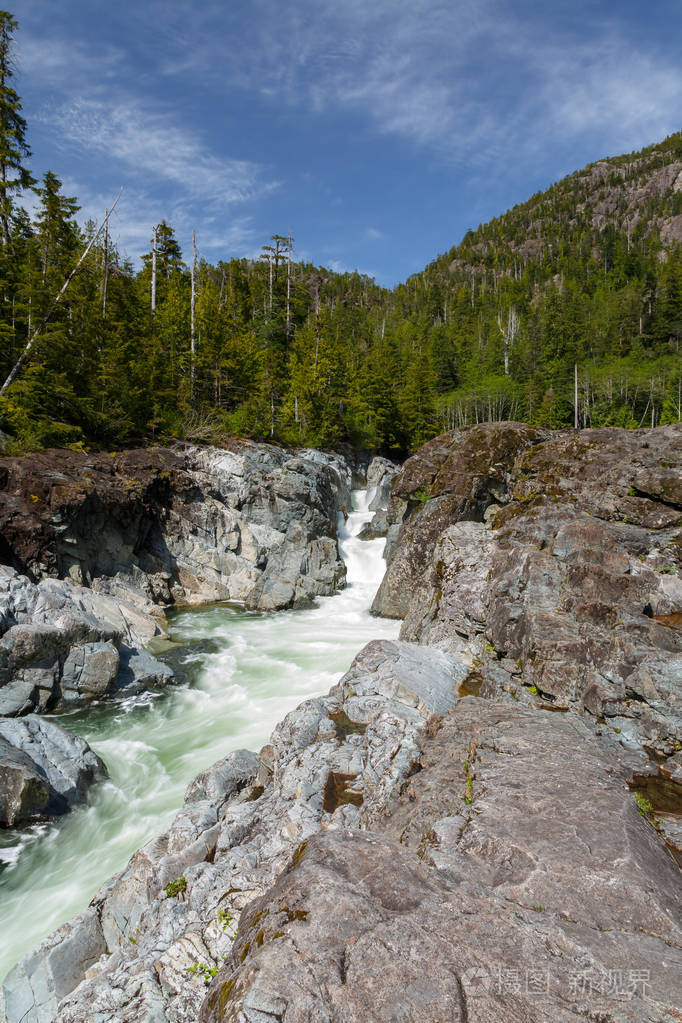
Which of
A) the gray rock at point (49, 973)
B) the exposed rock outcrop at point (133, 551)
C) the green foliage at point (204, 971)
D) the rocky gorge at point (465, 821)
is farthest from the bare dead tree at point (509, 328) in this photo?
the green foliage at point (204, 971)

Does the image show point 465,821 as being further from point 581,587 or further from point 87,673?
point 87,673

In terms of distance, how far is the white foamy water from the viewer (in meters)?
7.66

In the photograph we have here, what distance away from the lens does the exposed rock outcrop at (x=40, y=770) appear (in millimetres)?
8328

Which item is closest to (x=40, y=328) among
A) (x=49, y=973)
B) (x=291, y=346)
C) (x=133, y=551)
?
(x=133, y=551)

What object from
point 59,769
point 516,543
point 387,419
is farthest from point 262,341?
point 59,769

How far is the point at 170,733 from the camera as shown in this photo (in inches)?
469

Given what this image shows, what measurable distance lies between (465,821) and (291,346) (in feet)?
144

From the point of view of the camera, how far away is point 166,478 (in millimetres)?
22891

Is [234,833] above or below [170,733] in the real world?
above

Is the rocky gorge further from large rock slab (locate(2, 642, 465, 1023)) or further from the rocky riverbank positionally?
the rocky riverbank

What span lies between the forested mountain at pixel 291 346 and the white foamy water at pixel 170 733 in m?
12.3

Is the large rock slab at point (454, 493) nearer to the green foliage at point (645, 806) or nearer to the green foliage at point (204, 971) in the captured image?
the green foliage at point (645, 806)

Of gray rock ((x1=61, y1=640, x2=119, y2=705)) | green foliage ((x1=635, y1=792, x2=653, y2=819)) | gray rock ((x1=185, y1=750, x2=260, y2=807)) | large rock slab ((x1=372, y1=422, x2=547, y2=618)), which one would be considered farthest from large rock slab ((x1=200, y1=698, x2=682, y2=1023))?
large rock slab ((x1=372, y1=422, x2=547, y2=618))

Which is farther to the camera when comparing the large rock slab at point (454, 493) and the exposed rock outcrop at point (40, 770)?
the large rock slab at point (454, 493)
